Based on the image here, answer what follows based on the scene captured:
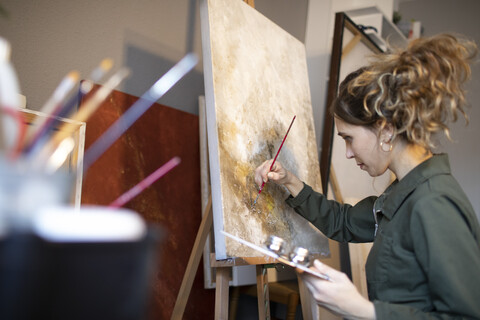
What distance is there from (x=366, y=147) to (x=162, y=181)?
958 mm

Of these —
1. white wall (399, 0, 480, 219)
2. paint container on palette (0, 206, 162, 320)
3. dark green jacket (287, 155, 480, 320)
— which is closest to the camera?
paint container on palette (0, 206, 162, 320)

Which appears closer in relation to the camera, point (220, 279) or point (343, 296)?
point (343, 296)

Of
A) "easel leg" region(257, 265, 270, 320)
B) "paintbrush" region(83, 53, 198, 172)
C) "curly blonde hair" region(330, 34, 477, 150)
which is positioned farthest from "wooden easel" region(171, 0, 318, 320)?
"curly blonde hair" region(330, 34, 477, 150)

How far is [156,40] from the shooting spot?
6.53 ft

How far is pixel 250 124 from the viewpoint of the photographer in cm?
156

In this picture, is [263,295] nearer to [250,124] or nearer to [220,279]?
[220,279]

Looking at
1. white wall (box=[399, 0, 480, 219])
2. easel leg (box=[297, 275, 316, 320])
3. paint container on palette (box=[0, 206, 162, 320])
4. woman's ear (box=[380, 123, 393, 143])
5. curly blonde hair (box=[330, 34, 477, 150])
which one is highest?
white wall (box=[399, 0, 480, 219])

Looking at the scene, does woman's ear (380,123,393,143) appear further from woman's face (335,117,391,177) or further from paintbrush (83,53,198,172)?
paintbrush (83,53,198,172)

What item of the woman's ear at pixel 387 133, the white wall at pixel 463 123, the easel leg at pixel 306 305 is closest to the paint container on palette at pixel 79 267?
the woman's ear at pixel 387 133

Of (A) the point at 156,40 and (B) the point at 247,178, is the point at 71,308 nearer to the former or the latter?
(B) the point at 247,178

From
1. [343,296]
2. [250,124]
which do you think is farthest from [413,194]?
[250,124]

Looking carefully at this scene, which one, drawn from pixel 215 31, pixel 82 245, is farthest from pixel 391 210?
pixel 82 245

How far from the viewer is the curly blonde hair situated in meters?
1.14

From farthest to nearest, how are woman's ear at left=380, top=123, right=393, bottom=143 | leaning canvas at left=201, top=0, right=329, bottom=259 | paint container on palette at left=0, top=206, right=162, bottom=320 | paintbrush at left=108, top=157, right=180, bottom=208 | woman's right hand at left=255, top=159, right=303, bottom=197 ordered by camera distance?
paintbrush at left=108, top=157, right=180, bottom=208, woman's right hand at left=255, top=159, right=303, bottom=197, leaning canvas at left=201, top=0, right=329, bottom=259, woman's ear at left=380, top=123, right=393, bottom=143, paint container on palette at left=0, top=206, right=162, bottom=320
